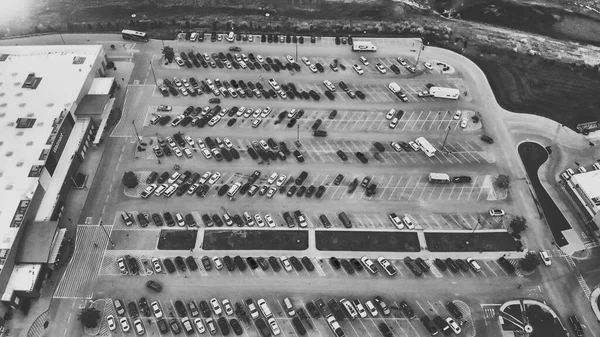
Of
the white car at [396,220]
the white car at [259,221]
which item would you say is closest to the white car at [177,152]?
the white car at [259,221]

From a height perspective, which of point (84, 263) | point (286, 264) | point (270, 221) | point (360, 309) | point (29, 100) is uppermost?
point (29, 100)

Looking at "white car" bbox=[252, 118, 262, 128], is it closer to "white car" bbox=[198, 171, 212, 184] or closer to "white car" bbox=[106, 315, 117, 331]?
"white car" bbox=[198, 171, 212, 184]

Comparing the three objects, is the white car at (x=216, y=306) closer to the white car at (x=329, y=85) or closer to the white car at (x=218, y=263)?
the white car at (x=218, y=263)

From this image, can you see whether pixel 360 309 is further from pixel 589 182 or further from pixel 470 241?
pixel 589 182

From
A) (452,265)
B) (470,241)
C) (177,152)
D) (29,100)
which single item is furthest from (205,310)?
(29,100)

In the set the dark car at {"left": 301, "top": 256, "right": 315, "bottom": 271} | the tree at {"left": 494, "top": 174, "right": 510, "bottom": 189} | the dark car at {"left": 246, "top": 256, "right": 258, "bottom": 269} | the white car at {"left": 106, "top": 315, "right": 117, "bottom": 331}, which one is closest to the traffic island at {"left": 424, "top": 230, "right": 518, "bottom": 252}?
the tree at {"left": 494, "top": 174, "right": 510, "bottom": 189}

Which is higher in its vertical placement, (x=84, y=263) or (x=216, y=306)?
(x=84, y=263)
